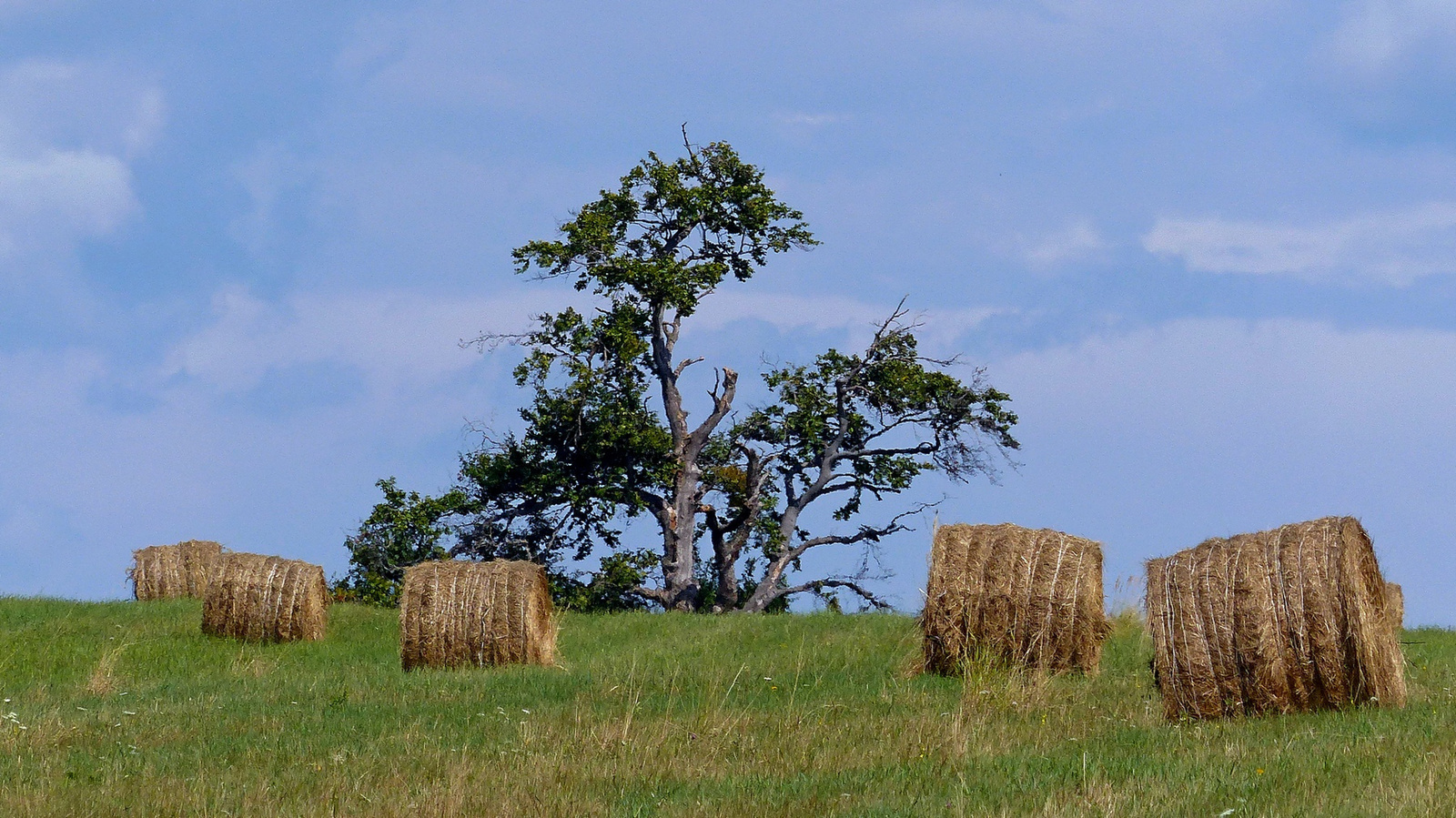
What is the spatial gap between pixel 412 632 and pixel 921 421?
18072mm

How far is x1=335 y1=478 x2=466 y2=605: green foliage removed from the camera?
3198cm

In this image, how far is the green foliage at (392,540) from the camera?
3198 centimetres

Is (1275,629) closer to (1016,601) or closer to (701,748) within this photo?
(1016,601)

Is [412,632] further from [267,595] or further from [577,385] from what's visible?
[577,385]

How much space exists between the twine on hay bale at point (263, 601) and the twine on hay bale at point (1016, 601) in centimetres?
1156

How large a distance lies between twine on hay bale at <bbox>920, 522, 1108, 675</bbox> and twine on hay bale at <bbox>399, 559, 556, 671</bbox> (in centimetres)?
574

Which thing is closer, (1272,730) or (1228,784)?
(1228,784)

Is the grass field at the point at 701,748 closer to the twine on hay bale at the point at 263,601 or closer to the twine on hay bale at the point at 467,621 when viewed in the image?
the twine on hay bale at the point at 467,621

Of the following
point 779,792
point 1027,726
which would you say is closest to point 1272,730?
point 1027,726

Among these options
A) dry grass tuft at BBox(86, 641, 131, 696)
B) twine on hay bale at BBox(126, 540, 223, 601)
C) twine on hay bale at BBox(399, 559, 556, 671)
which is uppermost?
twine on hay bale at BBox(126, 540, 223, 601)

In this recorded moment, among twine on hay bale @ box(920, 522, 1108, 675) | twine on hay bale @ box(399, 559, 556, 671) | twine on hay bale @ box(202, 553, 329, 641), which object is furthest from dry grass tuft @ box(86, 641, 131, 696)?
twine on hay bale @ box(920, 522, 1108, 675)

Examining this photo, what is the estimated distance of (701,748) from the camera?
386 inches

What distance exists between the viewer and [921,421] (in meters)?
33.8

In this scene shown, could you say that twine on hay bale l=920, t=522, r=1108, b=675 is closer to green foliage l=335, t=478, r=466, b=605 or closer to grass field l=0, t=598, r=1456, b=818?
grass field l=0, t=598, r=1456, b=818
